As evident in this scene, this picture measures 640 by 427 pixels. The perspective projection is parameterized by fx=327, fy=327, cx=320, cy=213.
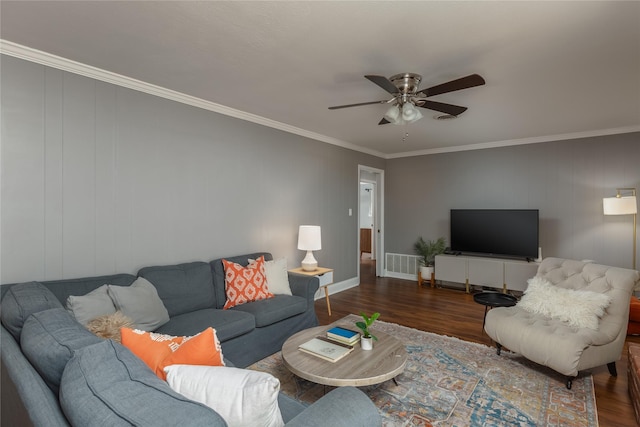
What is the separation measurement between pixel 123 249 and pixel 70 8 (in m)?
1.81

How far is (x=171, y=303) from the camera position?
279 cm

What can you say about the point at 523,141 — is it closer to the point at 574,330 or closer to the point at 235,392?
the point at 574,330

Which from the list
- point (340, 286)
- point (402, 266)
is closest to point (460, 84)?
point (340, 286)

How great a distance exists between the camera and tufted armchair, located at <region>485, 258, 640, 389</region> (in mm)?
2396

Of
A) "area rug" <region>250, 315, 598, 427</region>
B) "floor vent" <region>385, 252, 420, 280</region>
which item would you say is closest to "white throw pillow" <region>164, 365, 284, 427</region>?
"area rug" <region>250, 315, 598, 427</region>

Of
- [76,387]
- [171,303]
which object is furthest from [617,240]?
[76,387]

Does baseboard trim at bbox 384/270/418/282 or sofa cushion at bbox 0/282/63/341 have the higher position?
sofa cushion at bbox 0/282/63/341

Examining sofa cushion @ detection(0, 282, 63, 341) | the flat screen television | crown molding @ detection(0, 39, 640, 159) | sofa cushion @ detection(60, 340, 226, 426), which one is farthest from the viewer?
the flat screen television

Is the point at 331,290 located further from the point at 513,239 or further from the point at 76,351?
the point at 76,351

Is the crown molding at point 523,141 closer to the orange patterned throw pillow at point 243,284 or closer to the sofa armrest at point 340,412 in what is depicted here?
the orange patterned throw pillow at point 243,284

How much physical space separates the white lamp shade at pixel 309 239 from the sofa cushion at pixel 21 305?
2.67 m

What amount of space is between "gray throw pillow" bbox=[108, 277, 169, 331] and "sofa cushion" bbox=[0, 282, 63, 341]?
44 cm

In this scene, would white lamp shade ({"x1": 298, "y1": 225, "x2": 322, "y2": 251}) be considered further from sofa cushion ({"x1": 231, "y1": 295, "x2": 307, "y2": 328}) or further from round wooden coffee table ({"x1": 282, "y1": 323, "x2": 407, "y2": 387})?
round wooden coffee table ({"x1": 282, "y1": 323, "x2": 407, "y2": 387})

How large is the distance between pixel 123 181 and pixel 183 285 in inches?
41.4
